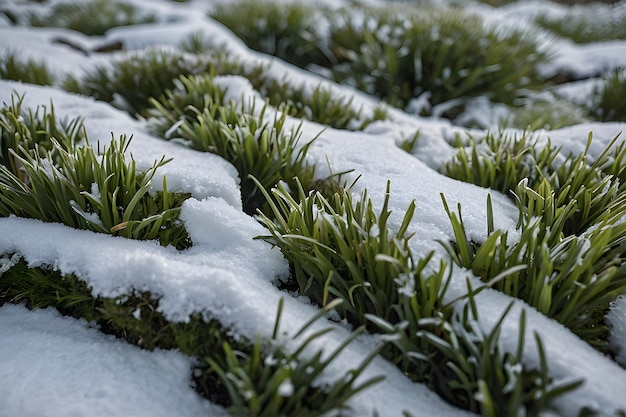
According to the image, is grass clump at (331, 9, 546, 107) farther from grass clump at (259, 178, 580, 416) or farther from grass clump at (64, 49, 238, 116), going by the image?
grass clump at (259, 178, 580, 416)

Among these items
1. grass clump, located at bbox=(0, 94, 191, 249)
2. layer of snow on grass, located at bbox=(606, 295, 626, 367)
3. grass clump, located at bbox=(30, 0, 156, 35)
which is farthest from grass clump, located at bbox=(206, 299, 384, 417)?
grass clump, located at bbox=(30, 0, 156, 35)

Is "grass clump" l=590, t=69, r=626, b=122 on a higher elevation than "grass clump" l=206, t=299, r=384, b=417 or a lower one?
higher

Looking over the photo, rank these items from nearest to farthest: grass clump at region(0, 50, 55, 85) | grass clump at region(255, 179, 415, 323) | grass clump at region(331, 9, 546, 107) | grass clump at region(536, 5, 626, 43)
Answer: grass clump at region(255, 179, 415, 323) < grass clump at region(0, 50, 55, 85) < grass clump at region(331, 9, 546, 107) < grass clump at region(536, 5, 626, 43)

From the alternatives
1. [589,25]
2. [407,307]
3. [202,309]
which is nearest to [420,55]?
[407,307]

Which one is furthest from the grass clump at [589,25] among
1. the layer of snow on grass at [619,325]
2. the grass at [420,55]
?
the layer of snow on grass at [619,325]

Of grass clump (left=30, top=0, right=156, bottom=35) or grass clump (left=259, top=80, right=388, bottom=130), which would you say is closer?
grass clump (left=259, top=80, right=388, bottom=130)

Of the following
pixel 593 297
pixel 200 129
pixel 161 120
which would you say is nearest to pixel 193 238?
pixel 200 129

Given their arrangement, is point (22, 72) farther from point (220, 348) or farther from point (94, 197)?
point (220, 348)

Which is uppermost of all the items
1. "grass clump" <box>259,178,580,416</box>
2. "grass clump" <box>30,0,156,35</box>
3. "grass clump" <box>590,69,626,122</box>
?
"grass clump" <box>590,69,626,122</box>
